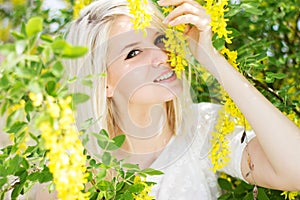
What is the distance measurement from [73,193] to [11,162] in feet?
0.79

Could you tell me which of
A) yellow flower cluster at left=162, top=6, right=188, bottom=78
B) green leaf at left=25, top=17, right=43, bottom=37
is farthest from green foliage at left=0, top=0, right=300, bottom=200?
yellow flower cluster at left=162, top=6, right=188, bottom=78

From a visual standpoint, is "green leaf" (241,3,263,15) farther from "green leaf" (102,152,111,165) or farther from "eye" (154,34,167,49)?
"green leaf" (102,152,111,165)

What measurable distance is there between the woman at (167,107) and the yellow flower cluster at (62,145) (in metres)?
0.35

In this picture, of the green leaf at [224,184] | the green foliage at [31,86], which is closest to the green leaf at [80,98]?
the green foliage at [31,86]

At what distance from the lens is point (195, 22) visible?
135 cm

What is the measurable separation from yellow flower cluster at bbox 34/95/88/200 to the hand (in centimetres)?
52

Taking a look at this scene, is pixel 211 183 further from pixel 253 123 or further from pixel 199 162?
pixel 253 123

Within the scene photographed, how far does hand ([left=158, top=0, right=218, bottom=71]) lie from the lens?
1.34 m

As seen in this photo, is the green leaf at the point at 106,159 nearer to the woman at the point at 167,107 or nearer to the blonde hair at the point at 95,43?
the woman at the point at 167,107

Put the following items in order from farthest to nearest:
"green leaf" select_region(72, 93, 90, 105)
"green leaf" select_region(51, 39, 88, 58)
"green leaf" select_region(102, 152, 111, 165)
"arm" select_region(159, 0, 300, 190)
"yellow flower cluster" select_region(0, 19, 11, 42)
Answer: "yellow flower cluster" select_region(0, 19, 11, 42) → "arm" select_region(159, 0, 300, 190) → "green leaf" select_region(102, 152, 111, 165) → "green leaf" select_region(72, 93, 90, 105) → "green leaf" select_region(51, 39, 88, 58)

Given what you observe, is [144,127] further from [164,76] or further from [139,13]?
[139,13]

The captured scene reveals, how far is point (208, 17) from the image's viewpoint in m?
1.36

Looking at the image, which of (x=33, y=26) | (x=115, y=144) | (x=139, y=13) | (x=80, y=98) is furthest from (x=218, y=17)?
(x=33, y=26)

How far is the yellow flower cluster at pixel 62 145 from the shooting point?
847 mm
